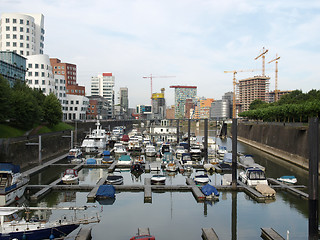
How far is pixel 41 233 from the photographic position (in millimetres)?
20500

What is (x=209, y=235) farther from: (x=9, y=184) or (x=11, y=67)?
(x=11, y=67)

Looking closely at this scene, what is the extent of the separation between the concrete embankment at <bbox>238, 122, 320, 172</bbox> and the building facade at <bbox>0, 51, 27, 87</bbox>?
65084 mm

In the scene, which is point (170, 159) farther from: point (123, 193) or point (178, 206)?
point (178, 206)

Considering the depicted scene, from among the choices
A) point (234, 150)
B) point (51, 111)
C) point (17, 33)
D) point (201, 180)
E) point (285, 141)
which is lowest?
point (201, 180)

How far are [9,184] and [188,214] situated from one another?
17.8m

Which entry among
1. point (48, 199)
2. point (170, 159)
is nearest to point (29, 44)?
point (170, 159)

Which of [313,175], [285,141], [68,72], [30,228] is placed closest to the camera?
[313,175]

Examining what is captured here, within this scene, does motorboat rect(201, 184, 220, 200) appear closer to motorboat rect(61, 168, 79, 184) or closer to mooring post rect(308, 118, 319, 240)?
mooring post rect(308, 118, 319, 240)

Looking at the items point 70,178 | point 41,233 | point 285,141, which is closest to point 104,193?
point 70,178

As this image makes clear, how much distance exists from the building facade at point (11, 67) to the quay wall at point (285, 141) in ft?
214

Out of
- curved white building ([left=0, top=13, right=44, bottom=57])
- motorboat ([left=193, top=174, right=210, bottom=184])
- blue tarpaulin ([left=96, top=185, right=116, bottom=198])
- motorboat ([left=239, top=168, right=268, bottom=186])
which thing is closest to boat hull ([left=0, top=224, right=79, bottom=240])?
blue tarpaulin ([left=96, top=185, right=116, bottom=198])

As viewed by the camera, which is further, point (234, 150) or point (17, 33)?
point (17, 33)

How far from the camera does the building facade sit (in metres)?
74.1

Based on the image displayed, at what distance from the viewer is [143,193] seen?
119 ft
